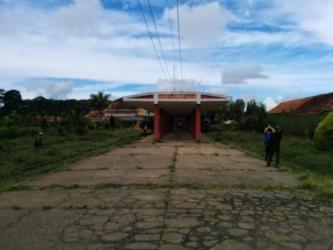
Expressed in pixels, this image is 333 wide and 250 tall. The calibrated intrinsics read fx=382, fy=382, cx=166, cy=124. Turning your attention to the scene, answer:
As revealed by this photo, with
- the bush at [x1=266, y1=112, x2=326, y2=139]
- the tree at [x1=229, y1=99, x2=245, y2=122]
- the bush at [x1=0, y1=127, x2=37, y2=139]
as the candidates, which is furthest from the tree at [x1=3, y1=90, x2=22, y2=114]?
the bush at [x1=266, y1=112, x2=326, y2=139]

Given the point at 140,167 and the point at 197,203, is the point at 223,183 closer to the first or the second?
the point at 197,203

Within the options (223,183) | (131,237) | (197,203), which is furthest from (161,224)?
(223,183)

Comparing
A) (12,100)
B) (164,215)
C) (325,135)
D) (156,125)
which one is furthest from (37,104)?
(164,215)

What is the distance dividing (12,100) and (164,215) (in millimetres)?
79579

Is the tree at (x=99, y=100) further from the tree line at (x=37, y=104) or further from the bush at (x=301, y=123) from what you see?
the bush at (x=301, y=123)

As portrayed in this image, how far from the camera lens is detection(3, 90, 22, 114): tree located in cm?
7688

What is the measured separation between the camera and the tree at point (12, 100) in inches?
3027

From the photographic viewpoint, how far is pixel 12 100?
258 ft

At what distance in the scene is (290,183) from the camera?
875 cm

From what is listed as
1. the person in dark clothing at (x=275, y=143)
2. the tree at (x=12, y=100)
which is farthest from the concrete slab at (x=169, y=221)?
the tree at (x=12, y=100)

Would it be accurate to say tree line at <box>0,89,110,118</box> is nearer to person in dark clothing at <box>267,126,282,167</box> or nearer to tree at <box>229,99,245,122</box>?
tree at <box>229,99,245,122</box>

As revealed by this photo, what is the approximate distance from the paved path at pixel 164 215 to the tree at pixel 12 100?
240 feet

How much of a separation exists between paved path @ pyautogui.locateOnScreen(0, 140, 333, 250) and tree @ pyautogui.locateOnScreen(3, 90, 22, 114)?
240 ft

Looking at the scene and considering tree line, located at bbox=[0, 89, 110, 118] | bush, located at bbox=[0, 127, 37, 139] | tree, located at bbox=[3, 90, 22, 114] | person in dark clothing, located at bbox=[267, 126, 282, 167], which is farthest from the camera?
tree, located at bbox=[3, 90, 22, 114]
